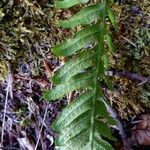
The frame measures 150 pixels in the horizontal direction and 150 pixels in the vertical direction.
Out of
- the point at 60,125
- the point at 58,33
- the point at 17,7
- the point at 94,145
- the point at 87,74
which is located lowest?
the point at 94,145

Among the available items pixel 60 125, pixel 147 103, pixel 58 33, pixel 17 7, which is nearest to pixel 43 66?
pixel 58 33

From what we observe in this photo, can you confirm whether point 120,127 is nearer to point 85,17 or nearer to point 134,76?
point 134,76

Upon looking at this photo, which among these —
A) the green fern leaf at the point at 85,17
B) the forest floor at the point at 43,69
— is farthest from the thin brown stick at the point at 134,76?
the green fern leaf at the point at 85,17

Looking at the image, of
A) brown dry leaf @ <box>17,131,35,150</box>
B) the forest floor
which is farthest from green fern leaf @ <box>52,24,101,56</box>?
brown dry leaf @ <box>17,131,35,150</box>

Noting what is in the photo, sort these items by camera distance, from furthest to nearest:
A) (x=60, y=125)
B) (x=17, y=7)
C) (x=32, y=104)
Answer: (x=32, y=104), (x=17, y=7), (x=60, y=125)

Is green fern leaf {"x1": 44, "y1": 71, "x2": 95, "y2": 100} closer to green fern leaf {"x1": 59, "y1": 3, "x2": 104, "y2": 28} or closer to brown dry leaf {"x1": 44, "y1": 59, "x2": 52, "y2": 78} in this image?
green fern leaf {"x1": 59, "y1": 3, "x2": 104, "y2": 28}

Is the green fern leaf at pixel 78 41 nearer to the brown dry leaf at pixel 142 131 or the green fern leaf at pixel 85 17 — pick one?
the green fern leaf at pixel 85 17

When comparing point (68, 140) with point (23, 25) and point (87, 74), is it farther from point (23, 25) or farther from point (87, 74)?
point (23, 25)
